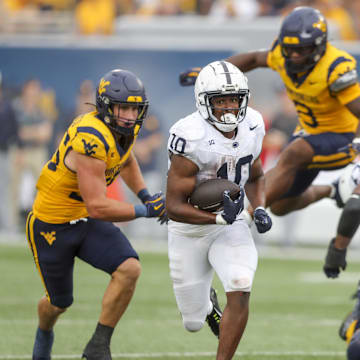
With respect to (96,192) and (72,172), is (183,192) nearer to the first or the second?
(96,192)

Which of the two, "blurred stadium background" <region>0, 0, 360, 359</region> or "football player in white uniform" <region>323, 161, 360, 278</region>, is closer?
"football player in white uniform" <region>323, 161, 360, 278</region>

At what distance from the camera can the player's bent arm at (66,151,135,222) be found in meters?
5.66

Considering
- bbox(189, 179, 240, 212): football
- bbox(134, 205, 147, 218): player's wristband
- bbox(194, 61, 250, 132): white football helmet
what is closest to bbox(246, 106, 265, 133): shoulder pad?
bbox(194, 61, 250, 132): white football helmet

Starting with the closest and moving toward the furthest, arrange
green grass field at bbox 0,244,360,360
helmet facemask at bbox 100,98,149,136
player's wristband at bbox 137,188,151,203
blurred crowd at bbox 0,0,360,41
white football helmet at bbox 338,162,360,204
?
1. helmet facemask at bbox 100,98,149,136
2. player's wristband at bbox 137,188,151,203
3. green grass field at bbox 0,244,360,360
4. white football helmet at bbox 338,162,360,204
5. blurred crowd at bbox 0,0,360,41

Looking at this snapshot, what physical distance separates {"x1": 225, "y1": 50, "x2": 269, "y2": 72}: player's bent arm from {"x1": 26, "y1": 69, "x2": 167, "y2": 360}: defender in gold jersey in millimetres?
1759

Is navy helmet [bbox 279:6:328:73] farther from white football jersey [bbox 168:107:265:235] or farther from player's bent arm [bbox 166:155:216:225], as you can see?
player's bent arm [bbox 166:155:216:225]

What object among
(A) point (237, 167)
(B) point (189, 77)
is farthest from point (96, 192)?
(B) point (189, 77)

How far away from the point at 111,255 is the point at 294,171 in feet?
7.30

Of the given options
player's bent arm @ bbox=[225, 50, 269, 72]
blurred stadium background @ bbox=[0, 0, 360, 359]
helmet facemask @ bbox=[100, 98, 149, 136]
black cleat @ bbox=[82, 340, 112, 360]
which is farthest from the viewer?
blurred stadium background @ bbox=[0, 0, 360, 359]

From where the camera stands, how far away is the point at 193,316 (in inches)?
235

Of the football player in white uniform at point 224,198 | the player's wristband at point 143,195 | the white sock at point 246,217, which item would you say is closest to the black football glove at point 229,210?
the football player in white uniform at point 224,198

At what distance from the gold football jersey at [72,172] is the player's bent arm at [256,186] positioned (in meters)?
0.77

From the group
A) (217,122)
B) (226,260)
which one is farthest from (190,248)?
(217,122)

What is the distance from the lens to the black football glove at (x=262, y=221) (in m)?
5.62
